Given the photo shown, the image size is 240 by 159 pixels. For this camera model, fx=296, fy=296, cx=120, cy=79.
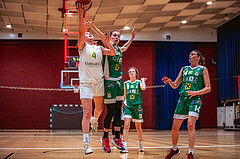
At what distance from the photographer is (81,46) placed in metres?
3.84

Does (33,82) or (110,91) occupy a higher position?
(33,82)

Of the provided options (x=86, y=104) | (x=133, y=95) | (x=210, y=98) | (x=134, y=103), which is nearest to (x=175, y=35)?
(x=210, y=98)

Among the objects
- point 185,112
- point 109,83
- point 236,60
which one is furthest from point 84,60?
point 236,60

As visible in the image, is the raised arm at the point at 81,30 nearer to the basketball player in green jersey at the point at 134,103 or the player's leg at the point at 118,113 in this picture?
the player's leg at the point at 118,113

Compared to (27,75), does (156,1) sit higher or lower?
higher

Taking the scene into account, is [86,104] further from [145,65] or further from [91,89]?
[145,65]

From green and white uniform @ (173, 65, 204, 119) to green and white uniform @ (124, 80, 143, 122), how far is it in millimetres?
1325

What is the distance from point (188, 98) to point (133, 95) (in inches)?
62.8

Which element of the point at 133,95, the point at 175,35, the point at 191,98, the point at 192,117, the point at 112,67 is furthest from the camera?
the point at 175,35

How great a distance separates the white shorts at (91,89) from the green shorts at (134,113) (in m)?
1.26

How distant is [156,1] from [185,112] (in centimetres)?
689

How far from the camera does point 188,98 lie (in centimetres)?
378

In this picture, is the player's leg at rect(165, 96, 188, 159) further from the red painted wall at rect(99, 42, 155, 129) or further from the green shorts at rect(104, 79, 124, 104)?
the red painted wall at rect(99, 42, 155, 129)

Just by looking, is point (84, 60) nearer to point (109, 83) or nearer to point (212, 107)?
point (109, 83)
